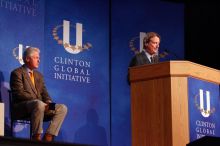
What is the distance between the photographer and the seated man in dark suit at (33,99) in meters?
5.70

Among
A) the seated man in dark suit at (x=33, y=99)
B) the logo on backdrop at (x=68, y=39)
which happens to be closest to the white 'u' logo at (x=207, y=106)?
the seated man in dark suit at (x=33, y=99)

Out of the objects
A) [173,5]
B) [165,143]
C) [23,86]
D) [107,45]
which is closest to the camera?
[165,143]

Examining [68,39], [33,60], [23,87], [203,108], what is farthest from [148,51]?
[68,39]

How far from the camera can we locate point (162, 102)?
16.0ft

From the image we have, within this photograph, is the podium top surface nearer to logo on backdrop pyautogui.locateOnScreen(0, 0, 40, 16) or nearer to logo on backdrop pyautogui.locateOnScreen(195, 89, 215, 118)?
logo on backdrop pyautogui.locateOnScreen(195, 89, 215, 118)

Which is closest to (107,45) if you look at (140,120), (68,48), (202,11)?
(68,48)

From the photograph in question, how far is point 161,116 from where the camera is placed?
4863 mm

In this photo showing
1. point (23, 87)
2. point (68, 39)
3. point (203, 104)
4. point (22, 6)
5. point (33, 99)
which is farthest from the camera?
point (68, 39)

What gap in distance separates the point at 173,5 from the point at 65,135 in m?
2.67

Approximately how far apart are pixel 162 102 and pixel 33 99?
1.61 meters

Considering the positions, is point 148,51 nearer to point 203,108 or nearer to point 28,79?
point 203,108

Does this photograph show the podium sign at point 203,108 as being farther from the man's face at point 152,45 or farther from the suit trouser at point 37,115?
the suit trouser at point 37,115

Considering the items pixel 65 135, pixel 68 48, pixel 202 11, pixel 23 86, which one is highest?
pixel 202 11

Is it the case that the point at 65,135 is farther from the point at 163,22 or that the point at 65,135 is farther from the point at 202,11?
the point at 202,11
